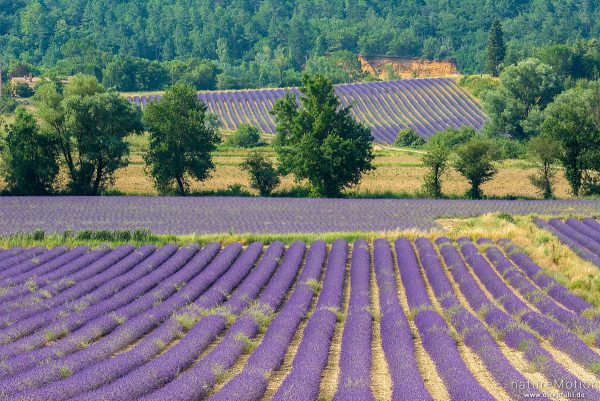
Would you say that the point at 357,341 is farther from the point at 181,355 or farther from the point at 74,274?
the point at 74,274

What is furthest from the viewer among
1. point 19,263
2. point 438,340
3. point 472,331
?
point 19,263

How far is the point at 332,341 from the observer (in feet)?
68.7

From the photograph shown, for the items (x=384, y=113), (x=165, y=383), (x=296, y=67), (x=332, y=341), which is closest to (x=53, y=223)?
(x=332, y=341)

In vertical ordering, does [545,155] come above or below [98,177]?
below

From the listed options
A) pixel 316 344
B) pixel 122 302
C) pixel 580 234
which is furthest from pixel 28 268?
pixel 580 234

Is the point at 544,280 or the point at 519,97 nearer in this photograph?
the point at 544,280

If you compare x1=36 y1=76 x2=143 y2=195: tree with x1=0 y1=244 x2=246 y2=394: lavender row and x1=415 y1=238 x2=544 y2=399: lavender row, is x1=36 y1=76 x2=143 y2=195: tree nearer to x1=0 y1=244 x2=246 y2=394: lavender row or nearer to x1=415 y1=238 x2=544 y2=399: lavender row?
x1=0 y1=244 x2=246 y2=394: lavender row

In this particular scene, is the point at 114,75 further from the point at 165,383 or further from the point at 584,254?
the point at 165,383

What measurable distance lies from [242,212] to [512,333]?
73.6 feet

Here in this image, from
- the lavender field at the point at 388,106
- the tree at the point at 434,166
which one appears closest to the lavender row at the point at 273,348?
the tree at the point at 434,166

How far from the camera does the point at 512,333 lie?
20547mm

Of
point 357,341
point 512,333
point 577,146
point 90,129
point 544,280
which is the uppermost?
point 90,129

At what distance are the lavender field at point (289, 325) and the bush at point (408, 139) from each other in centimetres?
4119

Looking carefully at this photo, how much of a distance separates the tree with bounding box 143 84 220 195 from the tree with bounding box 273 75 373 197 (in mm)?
4443
